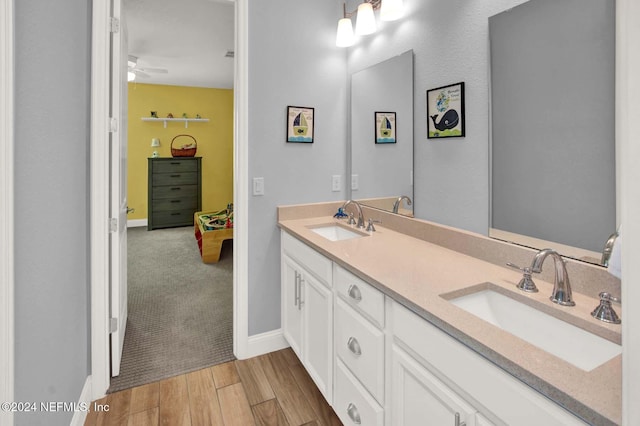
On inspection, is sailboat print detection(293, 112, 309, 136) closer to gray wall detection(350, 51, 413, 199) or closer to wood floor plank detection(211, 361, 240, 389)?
gray wall detection(350, 51, 413, 199)

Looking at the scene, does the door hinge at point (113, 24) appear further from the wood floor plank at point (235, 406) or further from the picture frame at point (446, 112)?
the wood floor plank at point (235, 406)

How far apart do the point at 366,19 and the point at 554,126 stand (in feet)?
4.34

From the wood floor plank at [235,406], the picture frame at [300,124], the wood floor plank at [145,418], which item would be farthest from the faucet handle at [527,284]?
the wood floor plank at [145,418]

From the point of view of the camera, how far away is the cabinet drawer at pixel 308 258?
1651 mm

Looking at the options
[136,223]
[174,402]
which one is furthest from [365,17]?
[136,223]

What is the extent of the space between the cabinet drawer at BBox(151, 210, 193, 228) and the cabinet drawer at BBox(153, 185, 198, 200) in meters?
0.30

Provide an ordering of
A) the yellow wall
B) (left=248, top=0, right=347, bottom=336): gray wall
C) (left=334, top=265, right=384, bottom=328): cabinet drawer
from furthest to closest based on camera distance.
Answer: the yellow wall < (left=248, top=0, right=347, bottom=336): gray wall < (left=334, top=265, right=384, bottom=328): cabinet drawer

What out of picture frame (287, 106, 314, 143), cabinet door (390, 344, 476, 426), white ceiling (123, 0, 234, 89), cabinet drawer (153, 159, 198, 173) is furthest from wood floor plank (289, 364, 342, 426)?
cabinet drawer (153, 159, 198, 173)

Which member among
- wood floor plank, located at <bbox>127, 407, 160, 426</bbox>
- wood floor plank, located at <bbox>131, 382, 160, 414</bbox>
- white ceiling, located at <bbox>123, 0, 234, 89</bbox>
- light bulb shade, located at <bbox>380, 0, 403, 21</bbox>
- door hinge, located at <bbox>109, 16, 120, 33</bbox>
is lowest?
wood floor plank, located at <bbox>127, 407, 160, 426</bbox>

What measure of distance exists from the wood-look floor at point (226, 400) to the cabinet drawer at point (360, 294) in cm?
72

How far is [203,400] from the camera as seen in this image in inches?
72.9

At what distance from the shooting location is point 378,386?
1.24 m

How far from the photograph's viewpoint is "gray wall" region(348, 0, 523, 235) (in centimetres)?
152

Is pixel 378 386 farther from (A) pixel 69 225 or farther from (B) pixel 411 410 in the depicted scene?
(A) pixel 69 225
